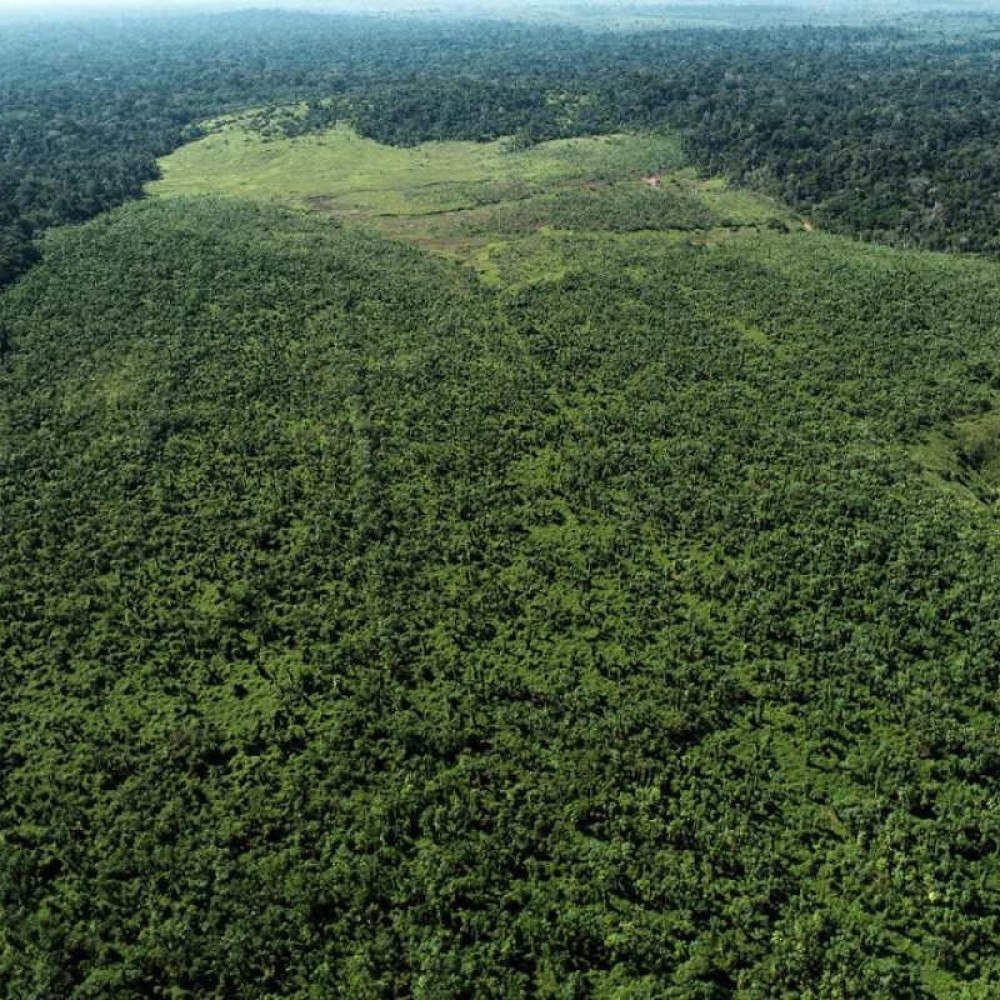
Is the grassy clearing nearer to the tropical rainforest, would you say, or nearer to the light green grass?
the light green grass

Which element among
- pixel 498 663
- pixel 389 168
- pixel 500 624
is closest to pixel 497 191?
pixel 389 168

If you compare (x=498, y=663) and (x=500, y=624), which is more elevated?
(x=500, y=624)

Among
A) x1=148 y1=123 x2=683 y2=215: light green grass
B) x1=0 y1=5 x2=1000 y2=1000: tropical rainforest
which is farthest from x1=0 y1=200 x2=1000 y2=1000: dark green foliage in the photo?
x1=148 y1=123 x2=683 y2=215: light green grass

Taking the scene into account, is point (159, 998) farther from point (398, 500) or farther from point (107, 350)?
point (107, 350)

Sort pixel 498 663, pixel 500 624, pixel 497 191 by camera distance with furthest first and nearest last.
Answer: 1. pixel 497 191
2. pixel 500 624
3. pixel 498 663

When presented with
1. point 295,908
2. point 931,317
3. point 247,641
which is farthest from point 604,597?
point 931,317

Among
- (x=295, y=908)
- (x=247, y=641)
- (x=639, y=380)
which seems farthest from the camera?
(x=639, y=380)

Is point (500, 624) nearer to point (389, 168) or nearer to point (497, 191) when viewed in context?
point (497, 191)
